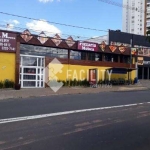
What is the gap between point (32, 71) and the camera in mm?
25922

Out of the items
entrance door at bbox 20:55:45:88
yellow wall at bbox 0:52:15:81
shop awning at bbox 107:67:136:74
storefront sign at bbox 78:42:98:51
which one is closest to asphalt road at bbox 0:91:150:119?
yellow wall at bbox 0:52:15:81

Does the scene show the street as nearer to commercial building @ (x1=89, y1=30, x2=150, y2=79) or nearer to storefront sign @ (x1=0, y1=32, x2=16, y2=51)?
storefront sign @ (x1=0, y1=32, x2=16, y2=51)

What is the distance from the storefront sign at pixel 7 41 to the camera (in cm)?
2290

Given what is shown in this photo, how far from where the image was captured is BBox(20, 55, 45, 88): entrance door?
2522 centimetres

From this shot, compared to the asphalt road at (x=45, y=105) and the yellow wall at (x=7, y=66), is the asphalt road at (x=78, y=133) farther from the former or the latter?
the yellow wall at (x=7, y=66)

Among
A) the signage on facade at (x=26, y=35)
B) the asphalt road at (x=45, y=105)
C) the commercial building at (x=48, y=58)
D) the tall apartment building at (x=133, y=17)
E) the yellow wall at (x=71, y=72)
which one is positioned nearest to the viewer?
the asphalt road at (x=45, y=105)

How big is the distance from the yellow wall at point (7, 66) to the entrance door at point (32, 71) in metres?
1.40

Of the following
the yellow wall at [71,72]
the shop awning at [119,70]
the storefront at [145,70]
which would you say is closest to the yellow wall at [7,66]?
the yellow wall at [71,72]

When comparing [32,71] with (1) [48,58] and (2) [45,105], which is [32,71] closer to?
(1) [48,58]

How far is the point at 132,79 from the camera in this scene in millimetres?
34750

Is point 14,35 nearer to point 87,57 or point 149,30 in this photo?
point 87,57

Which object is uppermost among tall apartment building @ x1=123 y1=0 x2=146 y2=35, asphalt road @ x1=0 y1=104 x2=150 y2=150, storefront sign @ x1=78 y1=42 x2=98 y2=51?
tall apartment building @ x1=123 y1=0 x2=146 y2=35

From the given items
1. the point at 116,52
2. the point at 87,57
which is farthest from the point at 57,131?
the point at 116,52

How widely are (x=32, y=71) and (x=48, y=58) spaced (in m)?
2.25
